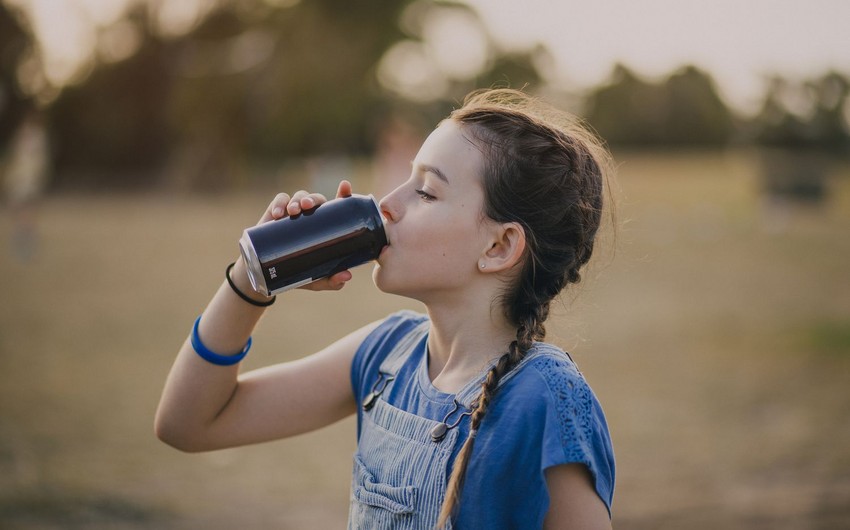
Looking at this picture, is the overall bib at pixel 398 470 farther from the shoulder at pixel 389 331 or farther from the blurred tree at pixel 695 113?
the blurred tree at pixel 695 113

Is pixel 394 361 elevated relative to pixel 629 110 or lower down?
lower down

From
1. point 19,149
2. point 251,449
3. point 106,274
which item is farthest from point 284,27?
point 251,449

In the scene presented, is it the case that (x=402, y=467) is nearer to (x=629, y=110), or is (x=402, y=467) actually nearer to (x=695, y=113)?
(x=695, y=113)

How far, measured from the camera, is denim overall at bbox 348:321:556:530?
1679mm

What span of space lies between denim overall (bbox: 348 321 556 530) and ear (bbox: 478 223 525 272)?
22cm

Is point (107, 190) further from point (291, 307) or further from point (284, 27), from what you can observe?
point (291, 307)

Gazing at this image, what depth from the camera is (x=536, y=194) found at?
1890 millimetres

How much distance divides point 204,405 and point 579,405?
95 centimetres

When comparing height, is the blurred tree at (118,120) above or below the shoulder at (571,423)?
above

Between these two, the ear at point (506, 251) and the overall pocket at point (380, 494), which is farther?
the ear at point (506, 251)

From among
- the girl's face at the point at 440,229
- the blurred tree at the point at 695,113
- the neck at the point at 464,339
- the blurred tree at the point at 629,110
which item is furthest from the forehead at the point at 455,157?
the blurred tree at the point at 629,110

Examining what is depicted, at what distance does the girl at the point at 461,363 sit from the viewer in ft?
5.30

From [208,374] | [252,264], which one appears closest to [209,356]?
[208,374]

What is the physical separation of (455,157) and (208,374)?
809mm
